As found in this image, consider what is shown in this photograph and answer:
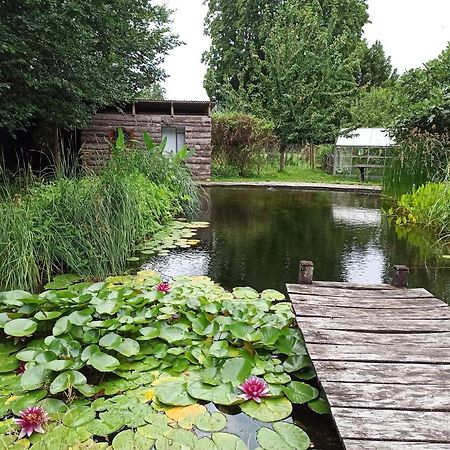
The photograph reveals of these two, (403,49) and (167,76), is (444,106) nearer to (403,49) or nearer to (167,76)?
(167,76)

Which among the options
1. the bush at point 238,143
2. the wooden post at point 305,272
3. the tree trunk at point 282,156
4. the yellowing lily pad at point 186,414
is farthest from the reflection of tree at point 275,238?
the tree trunk at point 282,156

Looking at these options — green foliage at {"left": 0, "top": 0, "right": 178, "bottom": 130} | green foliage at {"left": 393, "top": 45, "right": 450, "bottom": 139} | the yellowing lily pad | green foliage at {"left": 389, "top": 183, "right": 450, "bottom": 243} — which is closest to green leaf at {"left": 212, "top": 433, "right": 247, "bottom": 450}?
the yellowing lily pad

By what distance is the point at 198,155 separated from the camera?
11.6 m

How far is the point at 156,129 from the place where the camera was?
11.3m

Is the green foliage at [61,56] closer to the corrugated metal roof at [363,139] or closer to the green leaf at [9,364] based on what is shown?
the green leaf at [9,364]

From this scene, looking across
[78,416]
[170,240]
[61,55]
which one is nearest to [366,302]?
[78,416]

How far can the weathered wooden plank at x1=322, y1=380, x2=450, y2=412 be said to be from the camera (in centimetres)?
142

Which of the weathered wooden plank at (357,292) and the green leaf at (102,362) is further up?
the weathered wooden plank at (357,292)

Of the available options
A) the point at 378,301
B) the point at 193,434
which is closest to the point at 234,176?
the point at 378,301

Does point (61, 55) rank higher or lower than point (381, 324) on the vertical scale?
higher

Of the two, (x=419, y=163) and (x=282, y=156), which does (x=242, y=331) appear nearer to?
(x=419, y=163)

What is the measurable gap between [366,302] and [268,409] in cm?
107

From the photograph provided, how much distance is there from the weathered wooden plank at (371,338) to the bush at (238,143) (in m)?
10.5

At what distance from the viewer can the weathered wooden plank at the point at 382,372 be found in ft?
5.19
